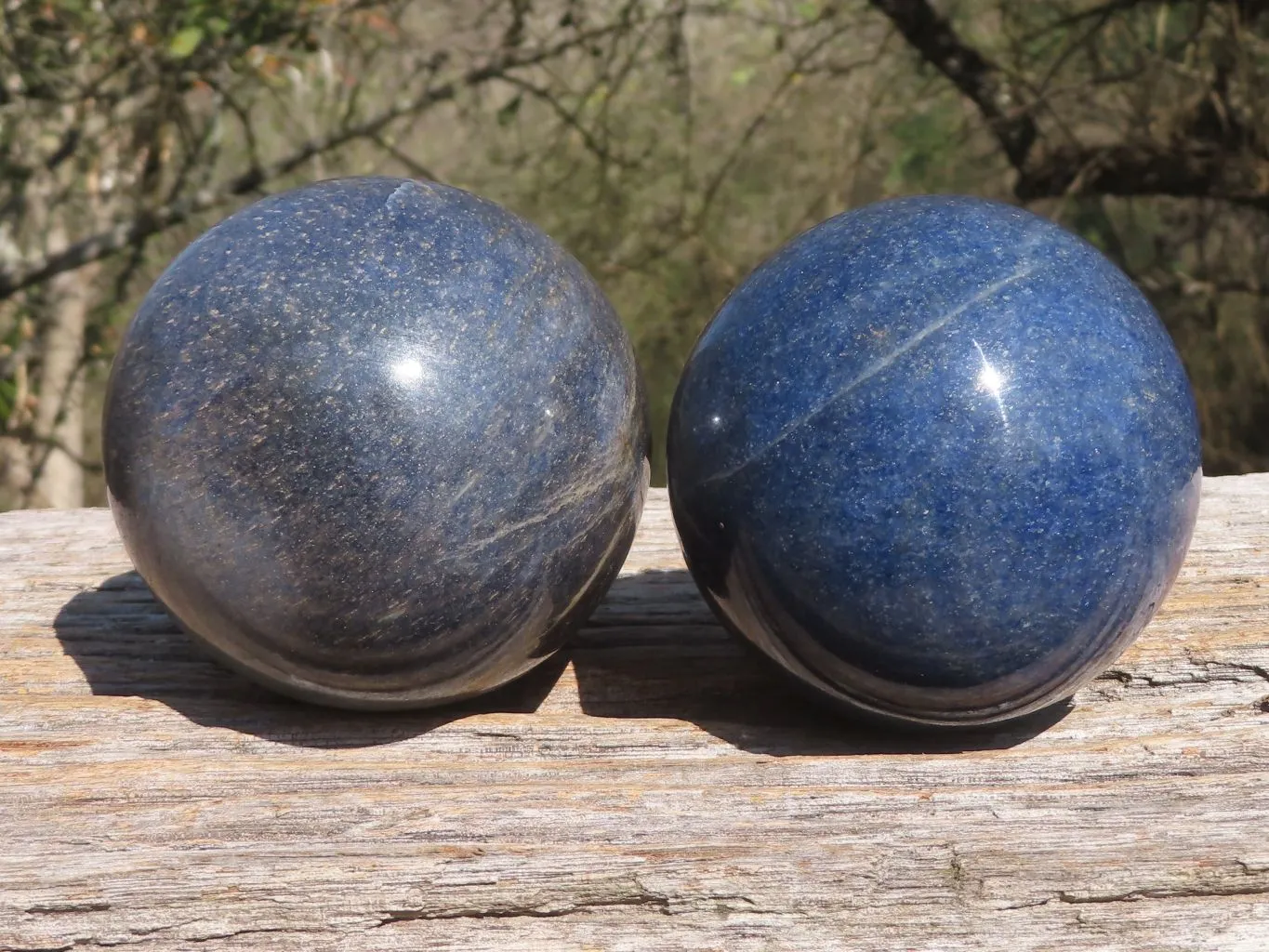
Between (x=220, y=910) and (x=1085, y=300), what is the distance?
1.85 m

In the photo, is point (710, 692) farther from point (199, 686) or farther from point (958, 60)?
point (958, 60)

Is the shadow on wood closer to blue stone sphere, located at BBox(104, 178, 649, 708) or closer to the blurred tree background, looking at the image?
blue stone sphere, located at BBox(104, 178, 649, 708)

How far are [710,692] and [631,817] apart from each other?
0.62 m

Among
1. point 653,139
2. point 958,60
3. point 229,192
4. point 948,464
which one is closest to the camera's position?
point 948,464

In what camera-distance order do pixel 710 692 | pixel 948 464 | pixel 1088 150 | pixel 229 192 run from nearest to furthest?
pixel 948 464 → pixel 710 692 → pixel 229 192 → pixel 1088 150

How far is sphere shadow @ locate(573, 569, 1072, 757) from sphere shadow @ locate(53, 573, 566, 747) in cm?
16

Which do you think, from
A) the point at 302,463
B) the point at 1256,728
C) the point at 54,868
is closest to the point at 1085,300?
the point at 1256,728

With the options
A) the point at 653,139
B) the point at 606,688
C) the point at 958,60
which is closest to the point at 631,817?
the point at 606,688

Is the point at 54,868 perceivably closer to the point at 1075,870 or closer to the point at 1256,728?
the point at 1075,870

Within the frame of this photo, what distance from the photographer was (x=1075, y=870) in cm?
223

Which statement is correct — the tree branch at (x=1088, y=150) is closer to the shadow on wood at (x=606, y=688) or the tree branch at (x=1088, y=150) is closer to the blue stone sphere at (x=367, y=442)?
the shadow on wood at (x=606, y=688)

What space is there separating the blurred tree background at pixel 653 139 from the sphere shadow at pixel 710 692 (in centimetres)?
294

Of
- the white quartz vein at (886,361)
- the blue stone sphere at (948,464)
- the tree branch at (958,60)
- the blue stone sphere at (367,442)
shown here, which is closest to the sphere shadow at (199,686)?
the blue stone sphere at (367,442)

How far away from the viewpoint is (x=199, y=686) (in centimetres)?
297
